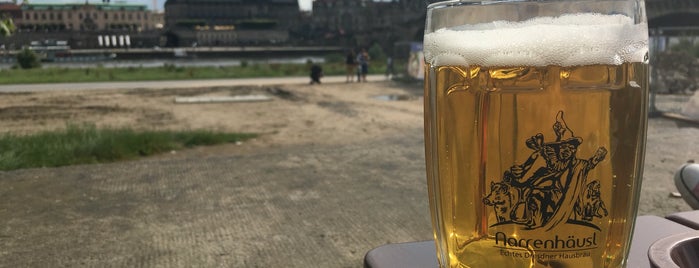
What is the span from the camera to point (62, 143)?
24.1 ft

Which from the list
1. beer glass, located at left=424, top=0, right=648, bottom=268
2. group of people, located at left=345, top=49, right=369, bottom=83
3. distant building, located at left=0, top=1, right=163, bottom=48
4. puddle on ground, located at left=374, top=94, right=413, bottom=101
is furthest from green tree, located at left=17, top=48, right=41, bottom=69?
distant building, located at left=0, top=1, right=163, bottom=48

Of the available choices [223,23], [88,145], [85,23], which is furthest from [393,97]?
[85,23]

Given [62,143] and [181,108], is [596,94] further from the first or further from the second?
[181,108]

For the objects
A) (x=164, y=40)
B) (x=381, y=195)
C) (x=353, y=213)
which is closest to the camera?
(x=353, y=213)

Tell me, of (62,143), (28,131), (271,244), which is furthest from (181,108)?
(271,244)

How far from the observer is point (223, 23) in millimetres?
98750

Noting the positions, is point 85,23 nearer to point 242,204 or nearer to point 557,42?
point 242,204

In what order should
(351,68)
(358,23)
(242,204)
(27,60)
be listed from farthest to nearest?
(358,23)
(27,60)
(351,68)
(242,204)

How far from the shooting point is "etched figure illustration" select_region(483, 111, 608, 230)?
25.4 inches

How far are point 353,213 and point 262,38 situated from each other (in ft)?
315

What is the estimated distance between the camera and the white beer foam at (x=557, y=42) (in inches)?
25.8

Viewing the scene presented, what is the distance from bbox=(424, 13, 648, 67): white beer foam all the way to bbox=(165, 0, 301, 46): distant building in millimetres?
96021

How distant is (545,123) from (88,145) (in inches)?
282

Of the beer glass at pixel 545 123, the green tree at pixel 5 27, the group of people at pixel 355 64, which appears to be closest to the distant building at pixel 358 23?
the group of people at pixel 355 64
